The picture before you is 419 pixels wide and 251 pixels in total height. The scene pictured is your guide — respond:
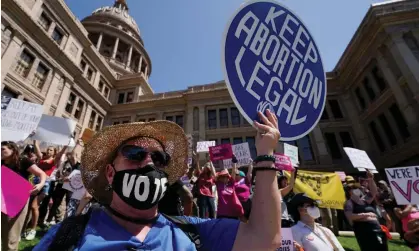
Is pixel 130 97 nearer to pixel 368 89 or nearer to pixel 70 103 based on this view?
pixel 70 103

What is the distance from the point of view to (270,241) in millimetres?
1287

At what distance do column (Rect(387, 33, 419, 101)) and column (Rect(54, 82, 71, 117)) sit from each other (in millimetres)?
27903

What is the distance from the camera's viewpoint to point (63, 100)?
23.0m

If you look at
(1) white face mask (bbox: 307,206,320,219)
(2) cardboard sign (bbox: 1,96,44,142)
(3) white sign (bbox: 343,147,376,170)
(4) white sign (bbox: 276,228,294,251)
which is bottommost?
(4) white sign (bbox: 276,228,294,251)

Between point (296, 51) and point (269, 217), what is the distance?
4.10 ft

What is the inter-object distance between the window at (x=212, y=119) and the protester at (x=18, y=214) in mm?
23488

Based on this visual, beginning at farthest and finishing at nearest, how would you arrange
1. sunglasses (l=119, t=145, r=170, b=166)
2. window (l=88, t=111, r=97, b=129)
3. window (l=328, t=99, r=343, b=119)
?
window (l=88, t=111, r=97, b=129)
window (l=328, t=99, r=343, b=119)
sunglasses (l=119, t=145, r=170, b=166)

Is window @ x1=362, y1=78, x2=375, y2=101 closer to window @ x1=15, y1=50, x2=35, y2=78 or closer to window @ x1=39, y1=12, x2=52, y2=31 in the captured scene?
window @ x1=15, y1=50, x2=35, y2=78

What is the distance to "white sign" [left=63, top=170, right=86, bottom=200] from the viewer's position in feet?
19.7

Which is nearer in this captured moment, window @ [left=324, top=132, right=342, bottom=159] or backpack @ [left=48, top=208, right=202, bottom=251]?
backpack @ [left=48, top=208, right=202, bottom=251]

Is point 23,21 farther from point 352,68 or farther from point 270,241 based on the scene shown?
point 352,68

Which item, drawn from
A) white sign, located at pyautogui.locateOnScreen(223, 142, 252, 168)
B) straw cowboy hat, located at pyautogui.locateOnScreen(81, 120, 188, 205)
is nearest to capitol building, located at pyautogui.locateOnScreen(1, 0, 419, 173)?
white sign, located at pyautogui.locateOnScreen(223, 142, 252, 168)

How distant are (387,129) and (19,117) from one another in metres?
24.4

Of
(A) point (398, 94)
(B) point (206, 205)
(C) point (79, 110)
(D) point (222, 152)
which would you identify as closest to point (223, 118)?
(C) point (79, 110)
